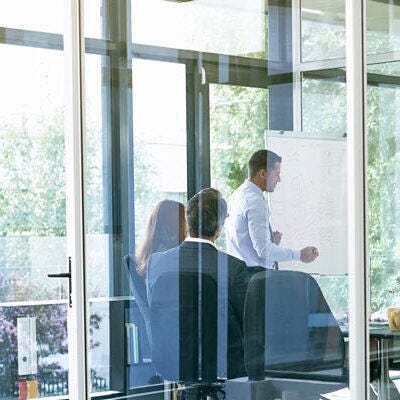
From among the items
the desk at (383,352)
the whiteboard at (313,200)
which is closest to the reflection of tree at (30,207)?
the whiteboard at (313,200)

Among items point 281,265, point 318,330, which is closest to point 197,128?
point 281,265

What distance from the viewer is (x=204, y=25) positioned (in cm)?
390

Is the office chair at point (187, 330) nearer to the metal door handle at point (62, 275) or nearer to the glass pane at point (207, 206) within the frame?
the glass pane at point (207, 206)

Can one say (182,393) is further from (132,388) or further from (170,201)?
(170,201)

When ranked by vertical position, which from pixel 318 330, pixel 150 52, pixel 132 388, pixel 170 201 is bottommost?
pixel 132 388

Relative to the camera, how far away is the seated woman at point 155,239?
4027 mm

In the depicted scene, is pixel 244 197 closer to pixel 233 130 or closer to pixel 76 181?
pixel 233 130

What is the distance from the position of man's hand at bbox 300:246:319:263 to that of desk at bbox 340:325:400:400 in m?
0.32

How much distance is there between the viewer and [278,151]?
11.8 feet

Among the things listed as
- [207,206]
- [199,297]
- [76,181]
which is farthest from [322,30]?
[76,181]

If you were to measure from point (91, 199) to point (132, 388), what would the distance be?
857 millimetres

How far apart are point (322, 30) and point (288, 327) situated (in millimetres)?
1020

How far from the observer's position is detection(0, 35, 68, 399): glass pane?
4727mm

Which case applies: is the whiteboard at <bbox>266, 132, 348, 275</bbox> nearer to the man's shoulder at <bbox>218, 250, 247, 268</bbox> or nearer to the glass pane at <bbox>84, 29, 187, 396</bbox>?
the man's shoulder at <bbox>218, 250, 247, 268</bbox>
